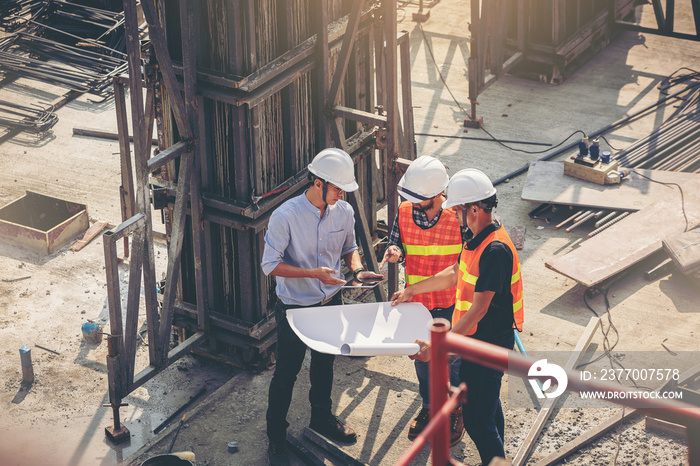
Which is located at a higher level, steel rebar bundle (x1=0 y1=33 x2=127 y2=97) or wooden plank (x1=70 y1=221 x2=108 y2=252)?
steel rebar bundle (x1=0 y1=33 x2=127 y2=97)

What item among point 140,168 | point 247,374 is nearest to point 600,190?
point 247,374

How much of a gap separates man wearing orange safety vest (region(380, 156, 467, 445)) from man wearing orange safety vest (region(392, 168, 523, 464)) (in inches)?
17.4

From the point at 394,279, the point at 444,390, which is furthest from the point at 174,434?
the point at 444,390

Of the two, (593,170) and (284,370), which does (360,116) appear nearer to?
(284,370)

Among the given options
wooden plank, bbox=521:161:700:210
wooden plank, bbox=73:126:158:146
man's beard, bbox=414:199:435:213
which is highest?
man's beard, bbox=414:199:435:213

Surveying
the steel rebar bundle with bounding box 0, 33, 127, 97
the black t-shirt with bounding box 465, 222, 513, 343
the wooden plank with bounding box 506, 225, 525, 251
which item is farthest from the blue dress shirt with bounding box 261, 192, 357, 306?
the steel rebar bundle with bounding box 0, 33, 127, 97

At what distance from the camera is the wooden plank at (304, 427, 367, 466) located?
6.18 metres

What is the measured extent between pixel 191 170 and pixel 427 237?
197cm

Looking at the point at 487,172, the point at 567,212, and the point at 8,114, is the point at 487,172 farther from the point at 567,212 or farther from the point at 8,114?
the point at 8,114

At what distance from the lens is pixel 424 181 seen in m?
6.02

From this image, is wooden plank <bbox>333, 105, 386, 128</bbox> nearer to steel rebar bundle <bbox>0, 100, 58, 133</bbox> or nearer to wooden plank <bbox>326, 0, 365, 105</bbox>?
wooden plank <bbox>326, 0, 365, 105</bbox>

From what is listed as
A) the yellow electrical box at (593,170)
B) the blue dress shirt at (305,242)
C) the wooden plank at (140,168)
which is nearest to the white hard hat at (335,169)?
the blue dress shirt at (305,242)

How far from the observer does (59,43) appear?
14023 mm

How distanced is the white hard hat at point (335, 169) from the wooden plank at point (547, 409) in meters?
2.33
